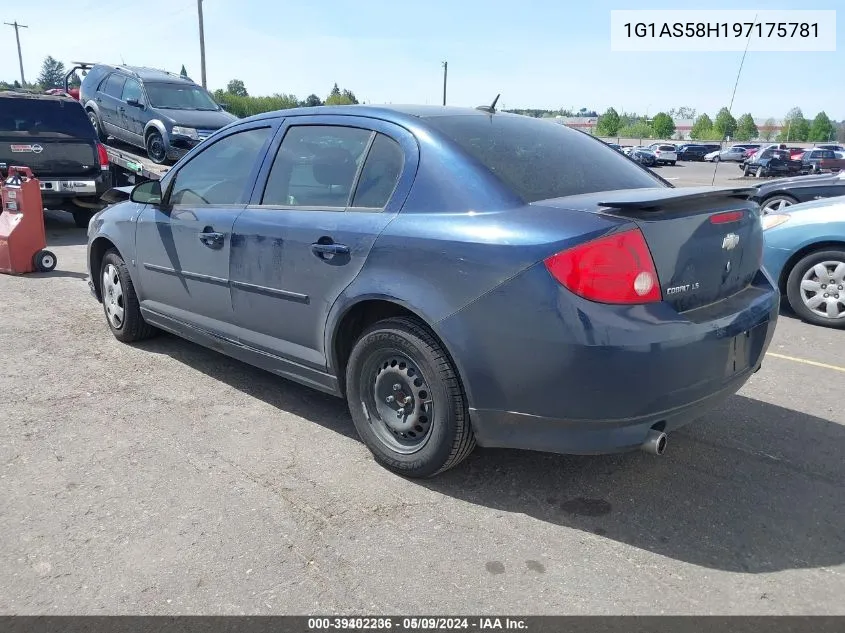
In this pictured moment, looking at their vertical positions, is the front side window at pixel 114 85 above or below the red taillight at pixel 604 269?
above

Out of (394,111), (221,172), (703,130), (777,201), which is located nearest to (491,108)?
(394,111)

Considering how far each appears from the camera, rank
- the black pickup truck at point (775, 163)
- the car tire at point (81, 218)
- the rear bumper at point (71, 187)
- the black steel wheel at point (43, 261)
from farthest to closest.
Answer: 1. the black pickup truck at point (775, 163)
2. the car tire at point (81, 218)
3. the rear bumper at point (71, 187)
4. the black steel wheel at point (43, 261)

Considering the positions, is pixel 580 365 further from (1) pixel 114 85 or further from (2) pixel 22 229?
(1) pixel 114 85

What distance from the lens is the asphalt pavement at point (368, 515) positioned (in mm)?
2502

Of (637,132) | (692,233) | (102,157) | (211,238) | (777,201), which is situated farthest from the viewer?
(637,132)

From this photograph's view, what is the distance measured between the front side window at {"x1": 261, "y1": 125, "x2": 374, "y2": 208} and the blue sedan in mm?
11

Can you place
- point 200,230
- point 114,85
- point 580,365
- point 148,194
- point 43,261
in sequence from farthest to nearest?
point 114,85, point 43,261, point 148,194, point 200,230, point 580,365

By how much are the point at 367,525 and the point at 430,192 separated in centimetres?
146

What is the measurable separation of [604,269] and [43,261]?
731 cm

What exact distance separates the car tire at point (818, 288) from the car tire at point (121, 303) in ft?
18.4

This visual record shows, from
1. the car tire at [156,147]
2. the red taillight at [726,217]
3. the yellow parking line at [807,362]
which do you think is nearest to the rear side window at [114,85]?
the car tire at [156,147]

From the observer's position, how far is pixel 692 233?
2928mm

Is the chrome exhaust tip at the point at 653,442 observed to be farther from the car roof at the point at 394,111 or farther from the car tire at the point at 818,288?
the car tire at the point at 818,288

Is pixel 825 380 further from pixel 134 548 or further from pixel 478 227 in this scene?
pixel 134 548
